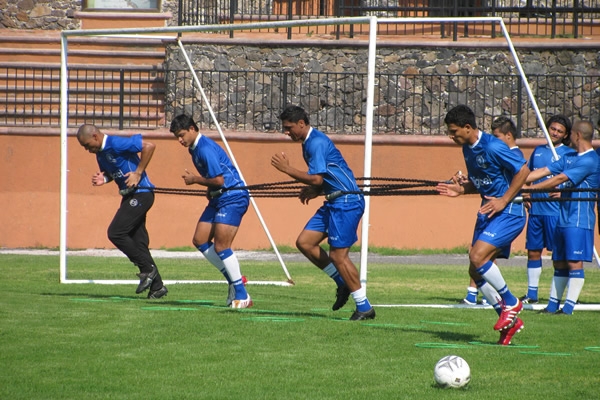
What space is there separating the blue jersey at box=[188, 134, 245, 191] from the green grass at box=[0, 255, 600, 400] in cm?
141

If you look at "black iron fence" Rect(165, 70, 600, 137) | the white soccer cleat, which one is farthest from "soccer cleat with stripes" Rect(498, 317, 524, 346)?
"black iron fence" Rect(165, 70, 600, 137)

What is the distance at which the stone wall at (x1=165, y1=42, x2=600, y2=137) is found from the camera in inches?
819

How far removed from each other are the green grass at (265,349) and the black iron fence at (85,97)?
9.73 meters

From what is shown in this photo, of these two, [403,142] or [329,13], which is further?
[329,13]

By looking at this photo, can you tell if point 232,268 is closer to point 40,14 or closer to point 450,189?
point 450,189

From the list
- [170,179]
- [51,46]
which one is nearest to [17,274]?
[170,179]

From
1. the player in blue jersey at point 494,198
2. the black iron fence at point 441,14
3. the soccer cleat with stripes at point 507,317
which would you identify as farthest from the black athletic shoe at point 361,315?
the black iron fence at point 441,14

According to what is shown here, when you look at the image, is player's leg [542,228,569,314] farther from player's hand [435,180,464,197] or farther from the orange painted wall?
the orange painted wall

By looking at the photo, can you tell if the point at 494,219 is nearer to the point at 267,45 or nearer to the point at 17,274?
the point at 17,274

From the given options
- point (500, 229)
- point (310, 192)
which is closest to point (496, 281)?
point (500, 229)

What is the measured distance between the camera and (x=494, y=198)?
8797 mm

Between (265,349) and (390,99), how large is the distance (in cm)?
1339

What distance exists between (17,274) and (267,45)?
8.98 meters

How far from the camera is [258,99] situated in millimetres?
21469
